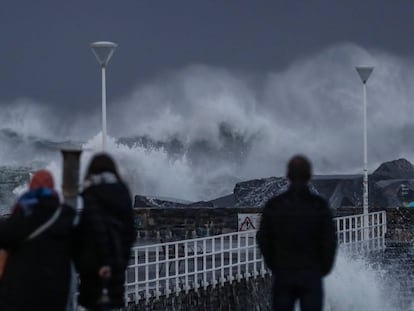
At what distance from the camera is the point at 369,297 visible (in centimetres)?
1872

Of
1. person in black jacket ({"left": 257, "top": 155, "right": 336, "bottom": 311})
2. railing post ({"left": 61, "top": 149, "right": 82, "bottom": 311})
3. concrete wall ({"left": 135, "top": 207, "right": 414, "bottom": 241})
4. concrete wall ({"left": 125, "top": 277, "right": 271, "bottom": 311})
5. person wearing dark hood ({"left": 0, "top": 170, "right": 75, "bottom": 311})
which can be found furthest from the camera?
concrete wall ({"left": 135, "top": 207, "right": 414, "bottom": 241})

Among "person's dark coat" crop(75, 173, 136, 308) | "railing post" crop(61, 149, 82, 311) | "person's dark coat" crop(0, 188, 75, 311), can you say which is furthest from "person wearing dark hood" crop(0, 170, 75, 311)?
"railing post" crop(61, 149, 82, 311)

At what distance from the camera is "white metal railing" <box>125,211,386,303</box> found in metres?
15.7

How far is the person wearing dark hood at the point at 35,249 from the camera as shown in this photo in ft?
24.7

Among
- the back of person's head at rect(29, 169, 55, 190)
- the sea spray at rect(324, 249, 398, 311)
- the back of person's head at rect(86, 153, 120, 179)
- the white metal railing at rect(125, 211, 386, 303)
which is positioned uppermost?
the back of person's head at rect(86, 153, 120, 179)

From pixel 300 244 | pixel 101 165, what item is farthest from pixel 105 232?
pixel 300 244

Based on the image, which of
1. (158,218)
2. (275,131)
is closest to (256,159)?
(275,131)

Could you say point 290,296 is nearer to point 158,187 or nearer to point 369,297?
point 369,297

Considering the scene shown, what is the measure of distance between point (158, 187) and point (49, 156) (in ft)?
14.1

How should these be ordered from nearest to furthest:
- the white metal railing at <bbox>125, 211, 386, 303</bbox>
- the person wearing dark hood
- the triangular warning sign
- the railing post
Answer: the person wearing dark hood
the railing post
the white metal railing at <bbox>125, 211, 386, 303</bbox>
the triangular warning sign

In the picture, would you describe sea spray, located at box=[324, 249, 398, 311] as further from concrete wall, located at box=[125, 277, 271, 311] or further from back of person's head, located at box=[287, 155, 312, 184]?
back of person's head, located at box=[287, 155, 312, 184]

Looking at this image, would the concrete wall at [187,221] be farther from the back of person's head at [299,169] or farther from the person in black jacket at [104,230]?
the person in black jacket at [104,230]

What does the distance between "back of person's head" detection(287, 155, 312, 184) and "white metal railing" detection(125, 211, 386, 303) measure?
6.86 metres

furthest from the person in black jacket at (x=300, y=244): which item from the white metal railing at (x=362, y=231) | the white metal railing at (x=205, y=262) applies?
the white metal railing at (x=362, y=231)
